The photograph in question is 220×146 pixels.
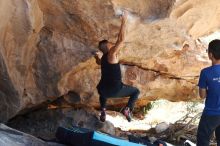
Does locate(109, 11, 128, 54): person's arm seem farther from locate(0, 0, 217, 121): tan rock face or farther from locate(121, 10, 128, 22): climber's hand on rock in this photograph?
locate(0, 0, 217, 121): tan rock face

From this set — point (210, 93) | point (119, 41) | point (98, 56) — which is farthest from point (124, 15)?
point (210, 93)

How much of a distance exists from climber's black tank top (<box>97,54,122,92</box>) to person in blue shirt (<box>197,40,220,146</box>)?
1906mm

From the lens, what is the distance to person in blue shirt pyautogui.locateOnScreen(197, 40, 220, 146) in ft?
18.3

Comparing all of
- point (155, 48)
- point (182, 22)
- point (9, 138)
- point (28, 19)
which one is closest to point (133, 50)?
point (155, 48)

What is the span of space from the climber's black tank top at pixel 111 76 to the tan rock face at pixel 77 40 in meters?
1.02

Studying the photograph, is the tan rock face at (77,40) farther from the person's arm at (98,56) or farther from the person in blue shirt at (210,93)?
the person in blue shirt at (210,93)

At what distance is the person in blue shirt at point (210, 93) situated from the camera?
18.3 ft

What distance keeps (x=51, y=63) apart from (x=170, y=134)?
9.24 feet

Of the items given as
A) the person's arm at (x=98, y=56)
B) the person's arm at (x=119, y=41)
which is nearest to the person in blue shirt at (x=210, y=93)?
the person's arm at (x=119, y=41)

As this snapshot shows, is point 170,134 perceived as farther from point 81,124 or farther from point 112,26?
point 112,26

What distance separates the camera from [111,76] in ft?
24.0

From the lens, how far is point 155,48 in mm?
9023

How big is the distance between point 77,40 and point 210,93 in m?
3.37

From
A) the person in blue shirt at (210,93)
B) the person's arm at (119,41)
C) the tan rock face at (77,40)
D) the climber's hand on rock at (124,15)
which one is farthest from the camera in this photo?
the climber's hand on rock at (124,15)
